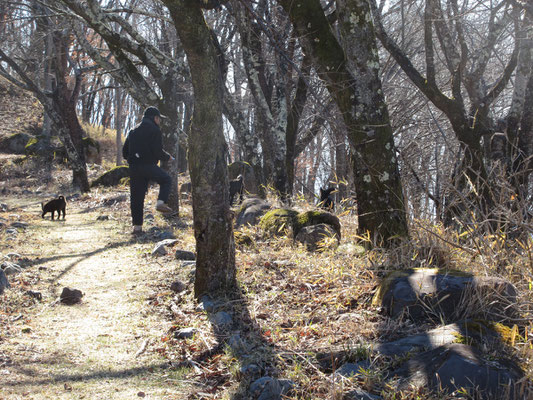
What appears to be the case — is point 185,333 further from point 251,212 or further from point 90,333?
point 251,212

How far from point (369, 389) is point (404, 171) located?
3623 mm

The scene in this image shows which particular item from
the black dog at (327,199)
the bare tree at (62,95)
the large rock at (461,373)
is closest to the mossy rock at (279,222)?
the black dog at (327,199)

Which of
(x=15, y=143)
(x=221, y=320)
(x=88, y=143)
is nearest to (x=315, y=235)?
(x=221, y=320)

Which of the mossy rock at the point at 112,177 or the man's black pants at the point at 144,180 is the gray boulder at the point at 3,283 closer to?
the man's black pants at the point at 144,180

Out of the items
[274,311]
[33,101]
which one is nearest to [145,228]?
[274,311]

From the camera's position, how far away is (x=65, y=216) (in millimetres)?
10984

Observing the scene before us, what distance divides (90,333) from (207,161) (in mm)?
1962

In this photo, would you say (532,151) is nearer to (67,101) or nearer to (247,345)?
(247,345)

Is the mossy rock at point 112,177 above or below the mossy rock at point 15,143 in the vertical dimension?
below

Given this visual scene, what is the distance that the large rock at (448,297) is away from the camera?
3.61 metres

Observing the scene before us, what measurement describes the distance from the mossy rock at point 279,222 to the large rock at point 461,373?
12.5 ft

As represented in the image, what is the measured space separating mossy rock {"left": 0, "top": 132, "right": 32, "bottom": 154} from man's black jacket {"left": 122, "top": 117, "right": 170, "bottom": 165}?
1512cm

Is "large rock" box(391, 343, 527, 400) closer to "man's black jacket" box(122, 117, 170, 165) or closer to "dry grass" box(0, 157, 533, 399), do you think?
"dry grass" box(0, 157, 533, 399)

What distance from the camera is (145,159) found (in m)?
8.23
